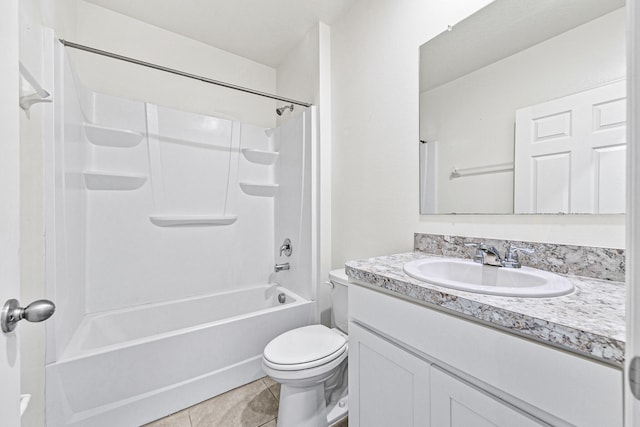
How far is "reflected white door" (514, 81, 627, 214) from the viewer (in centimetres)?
80

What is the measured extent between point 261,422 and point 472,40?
86.1 inches

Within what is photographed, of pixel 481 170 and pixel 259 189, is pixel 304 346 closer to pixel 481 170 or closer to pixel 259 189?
pixel 481 170

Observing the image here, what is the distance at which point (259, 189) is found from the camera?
2428 millimetres

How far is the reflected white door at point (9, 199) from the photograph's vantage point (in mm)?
452

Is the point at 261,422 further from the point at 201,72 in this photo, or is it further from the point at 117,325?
the point at 201,72

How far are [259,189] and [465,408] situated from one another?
7.01ft

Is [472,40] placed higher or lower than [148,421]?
higher

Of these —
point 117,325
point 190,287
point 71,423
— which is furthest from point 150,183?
point 71,423

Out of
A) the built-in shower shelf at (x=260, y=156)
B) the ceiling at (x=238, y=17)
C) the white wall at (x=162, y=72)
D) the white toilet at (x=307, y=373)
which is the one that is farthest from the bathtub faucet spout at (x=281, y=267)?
the ceiling at (x=238, y=17)

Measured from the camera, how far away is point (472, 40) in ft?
3.84

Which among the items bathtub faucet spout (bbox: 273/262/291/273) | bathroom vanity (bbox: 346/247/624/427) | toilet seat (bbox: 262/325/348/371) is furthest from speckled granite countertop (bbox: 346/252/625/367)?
bathtub faucet spout (bbox: 273/262/291/273)

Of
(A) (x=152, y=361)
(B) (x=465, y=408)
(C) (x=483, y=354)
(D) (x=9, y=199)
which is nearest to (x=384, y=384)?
(B) (x=465, y=408)

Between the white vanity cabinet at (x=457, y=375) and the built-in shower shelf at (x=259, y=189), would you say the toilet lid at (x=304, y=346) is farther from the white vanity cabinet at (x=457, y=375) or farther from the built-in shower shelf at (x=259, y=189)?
the built-in shower shelf at (x=259, y=189)

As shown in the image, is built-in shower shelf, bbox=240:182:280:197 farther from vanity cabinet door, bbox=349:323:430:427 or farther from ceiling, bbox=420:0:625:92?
vanity cabinet door, bbox=349:323:430:427
